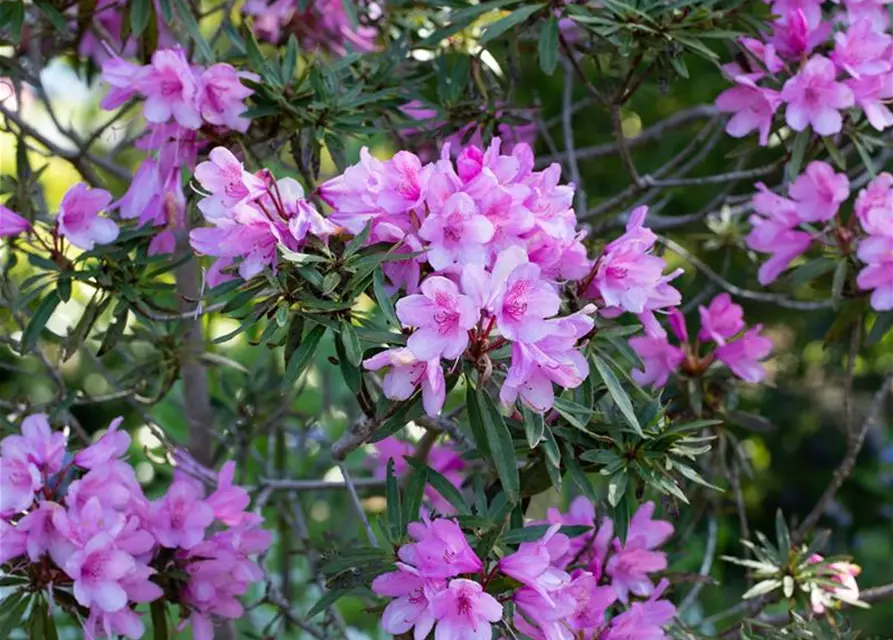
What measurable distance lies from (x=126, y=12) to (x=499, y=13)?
62 centimetres

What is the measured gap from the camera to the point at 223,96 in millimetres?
1694

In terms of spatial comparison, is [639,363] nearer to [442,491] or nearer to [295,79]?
[442,491]

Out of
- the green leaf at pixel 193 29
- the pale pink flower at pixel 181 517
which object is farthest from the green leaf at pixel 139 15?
the pale pink flower at pixel 181 517

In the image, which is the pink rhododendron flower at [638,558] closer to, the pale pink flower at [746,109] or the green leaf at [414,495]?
the green leaf at [414,495]

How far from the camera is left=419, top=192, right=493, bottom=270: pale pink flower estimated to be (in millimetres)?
1314

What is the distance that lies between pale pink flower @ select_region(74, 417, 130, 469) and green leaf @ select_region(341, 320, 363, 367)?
1.38 ft

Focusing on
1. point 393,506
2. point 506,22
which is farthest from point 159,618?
point 506,22

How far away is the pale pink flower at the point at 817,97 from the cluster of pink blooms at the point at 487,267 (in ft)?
1.43

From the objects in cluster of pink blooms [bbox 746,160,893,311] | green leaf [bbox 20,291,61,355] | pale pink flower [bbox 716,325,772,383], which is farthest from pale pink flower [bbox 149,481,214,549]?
cluster of pink blooms [bbox 746,160,893,311]

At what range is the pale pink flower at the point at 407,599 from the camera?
1382 mm

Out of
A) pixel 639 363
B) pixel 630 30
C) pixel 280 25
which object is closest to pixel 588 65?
pixel 280 25

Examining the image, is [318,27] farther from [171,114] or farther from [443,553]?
[443,553]

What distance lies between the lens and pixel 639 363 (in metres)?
1.58

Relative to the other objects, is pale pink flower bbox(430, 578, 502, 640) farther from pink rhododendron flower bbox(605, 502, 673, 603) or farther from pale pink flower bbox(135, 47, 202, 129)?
pale pink flower bbox(135, 47, 202, 129)
